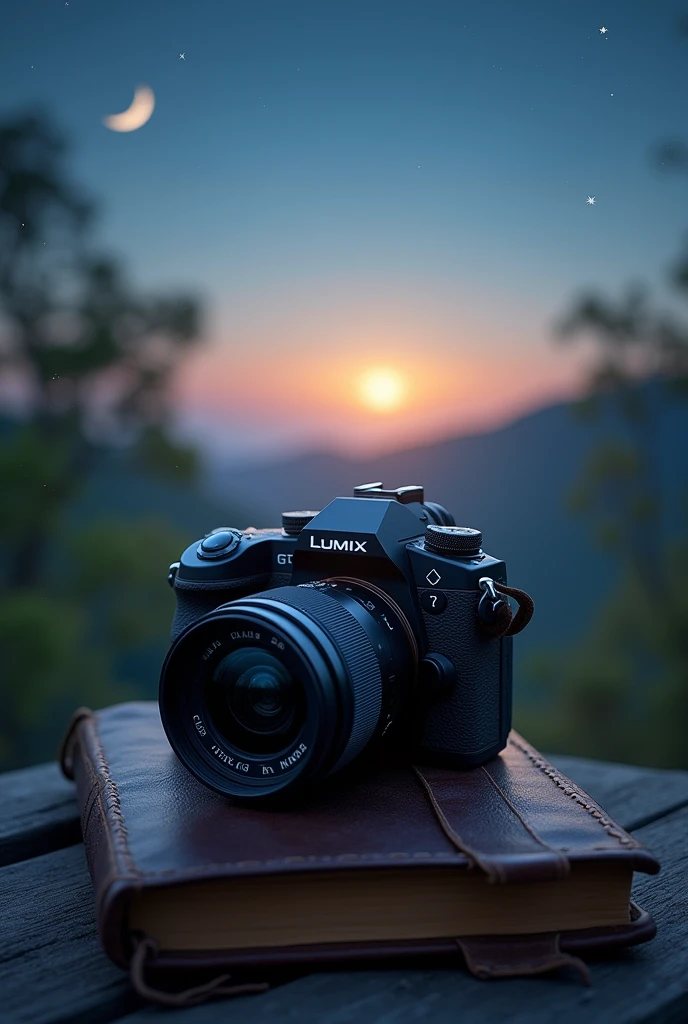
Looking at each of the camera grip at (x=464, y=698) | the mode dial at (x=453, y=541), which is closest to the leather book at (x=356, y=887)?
the camera grip at (x=464, y=698)

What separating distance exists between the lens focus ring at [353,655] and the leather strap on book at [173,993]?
191mm

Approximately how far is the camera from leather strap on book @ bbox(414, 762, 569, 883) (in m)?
0.05

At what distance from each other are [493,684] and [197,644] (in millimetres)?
313

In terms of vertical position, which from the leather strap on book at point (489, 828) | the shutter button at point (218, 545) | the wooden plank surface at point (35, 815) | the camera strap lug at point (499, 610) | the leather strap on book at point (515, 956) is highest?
the shutter button at point (218, 545)

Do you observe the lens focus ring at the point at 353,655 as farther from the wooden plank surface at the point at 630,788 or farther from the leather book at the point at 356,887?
the wooden plank surface at the point at 630,788

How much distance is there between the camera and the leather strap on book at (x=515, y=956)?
668mm

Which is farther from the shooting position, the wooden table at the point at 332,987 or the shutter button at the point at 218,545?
the shutter button at the point at 218,545

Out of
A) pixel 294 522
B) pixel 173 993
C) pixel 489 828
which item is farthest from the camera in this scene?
pixel 294 522

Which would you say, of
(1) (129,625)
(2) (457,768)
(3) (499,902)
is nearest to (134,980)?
(3) (499,902)

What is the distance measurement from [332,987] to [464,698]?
0.34 meters

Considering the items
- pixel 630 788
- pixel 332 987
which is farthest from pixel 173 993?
pixel 630 788

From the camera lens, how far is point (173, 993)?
2.13 feet

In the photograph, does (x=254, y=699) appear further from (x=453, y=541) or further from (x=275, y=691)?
(x=453, y=541)

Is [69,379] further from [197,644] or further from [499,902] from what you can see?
[499,902]
